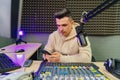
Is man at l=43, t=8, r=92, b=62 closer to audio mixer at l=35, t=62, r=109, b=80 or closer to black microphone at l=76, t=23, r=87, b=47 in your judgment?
audio mixer at l=35, t=62, r=109, b=80

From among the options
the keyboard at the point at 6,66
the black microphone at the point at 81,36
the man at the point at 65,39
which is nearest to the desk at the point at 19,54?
the keyboard at the point at 6,66

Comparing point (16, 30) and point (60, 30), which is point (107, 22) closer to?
point (60, 30)

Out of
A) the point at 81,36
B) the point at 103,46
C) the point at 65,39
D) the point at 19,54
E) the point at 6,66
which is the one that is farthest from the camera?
the point at 103,46

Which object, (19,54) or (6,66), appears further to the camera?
(19,54)

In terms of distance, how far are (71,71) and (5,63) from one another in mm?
567

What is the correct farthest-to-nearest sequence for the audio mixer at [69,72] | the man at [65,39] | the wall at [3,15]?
the man at [65,39] < the wall at [3,15] < the audio mixer at [69,72]

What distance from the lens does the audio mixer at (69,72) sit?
1.37 meters

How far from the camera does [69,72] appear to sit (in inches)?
59.4

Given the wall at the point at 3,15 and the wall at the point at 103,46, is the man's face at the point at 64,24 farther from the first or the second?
the wall at the point at 103,46

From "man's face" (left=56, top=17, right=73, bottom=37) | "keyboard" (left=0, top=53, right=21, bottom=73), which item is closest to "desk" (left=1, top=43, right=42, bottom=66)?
"keyboard" (left=0, top=53, right=21, bottom=73)

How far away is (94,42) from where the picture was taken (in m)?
3.63

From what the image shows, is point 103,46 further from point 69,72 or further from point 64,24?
point 69,72

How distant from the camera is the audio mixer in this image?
4.50 ft

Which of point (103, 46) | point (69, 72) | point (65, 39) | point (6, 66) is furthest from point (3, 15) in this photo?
point (103, 46)
